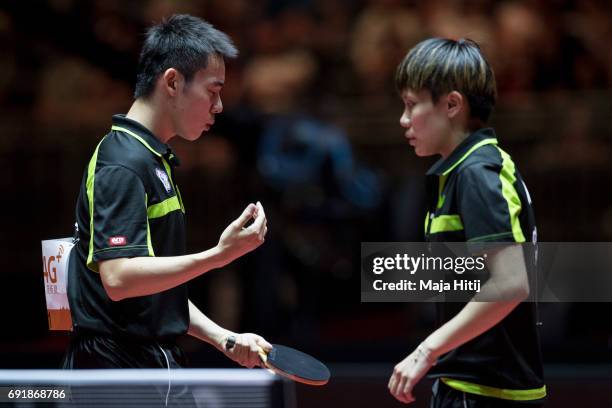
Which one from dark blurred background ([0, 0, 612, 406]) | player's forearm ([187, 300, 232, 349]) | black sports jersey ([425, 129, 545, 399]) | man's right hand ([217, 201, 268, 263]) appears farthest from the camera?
dark blurred background ([0, 0, 612, 406])

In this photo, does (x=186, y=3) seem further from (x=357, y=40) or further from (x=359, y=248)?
(x=359, y=248)

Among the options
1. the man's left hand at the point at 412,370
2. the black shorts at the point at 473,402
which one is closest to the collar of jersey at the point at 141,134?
the man's left hand at the point at 412,370

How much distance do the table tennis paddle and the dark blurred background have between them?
2.61 meters

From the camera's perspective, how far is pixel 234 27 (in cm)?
804

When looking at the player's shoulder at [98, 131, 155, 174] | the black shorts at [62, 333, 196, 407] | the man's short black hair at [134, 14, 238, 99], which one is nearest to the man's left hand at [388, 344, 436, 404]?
the black shorts at [62, 333, 196, 407]

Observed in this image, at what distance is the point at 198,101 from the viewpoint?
310 cm

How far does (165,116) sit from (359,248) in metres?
3.80

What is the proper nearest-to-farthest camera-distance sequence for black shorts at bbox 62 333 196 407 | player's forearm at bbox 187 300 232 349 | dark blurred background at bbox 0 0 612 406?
black shorts at bbox 62 333 196 407
player's forearm at bbox 187 300 232 349
dark blurred background at bbox 0 0 612 406

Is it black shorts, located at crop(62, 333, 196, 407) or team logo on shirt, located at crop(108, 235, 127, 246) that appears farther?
black shorts, located at crop(62, 333, 196, 407)

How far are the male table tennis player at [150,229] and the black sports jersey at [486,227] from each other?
1.82 feet

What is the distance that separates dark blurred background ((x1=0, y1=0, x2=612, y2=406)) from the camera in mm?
6691

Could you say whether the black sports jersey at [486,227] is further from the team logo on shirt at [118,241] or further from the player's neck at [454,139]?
the team logo on shirt at [118,241]

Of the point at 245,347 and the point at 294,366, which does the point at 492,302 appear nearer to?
the point at 294,366

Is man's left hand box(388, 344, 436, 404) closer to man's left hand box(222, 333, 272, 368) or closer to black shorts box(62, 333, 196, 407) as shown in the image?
man's left hand box(222, 333, 272, 368)
